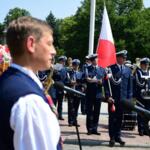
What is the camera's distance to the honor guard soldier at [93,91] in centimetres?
1180

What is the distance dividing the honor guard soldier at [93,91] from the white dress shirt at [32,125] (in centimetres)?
944

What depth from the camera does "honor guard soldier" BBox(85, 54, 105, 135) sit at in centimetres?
1180

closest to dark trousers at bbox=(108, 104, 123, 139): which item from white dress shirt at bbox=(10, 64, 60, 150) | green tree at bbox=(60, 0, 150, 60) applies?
white dress shirt at bbox=(10, 64, 60, 150)

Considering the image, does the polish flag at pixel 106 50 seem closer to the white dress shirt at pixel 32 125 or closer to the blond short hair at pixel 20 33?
the blond short hair at pixel 20 33

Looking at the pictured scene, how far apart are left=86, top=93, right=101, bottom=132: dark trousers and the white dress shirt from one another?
9.49 metres

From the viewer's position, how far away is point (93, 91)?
39.0ft

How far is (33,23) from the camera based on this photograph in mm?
2521

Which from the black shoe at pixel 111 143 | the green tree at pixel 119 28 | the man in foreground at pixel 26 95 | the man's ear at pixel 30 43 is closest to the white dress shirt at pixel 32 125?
the man in foreground at pixel 26 95

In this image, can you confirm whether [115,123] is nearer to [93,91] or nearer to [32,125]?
[93,91]

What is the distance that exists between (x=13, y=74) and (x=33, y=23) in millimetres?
272

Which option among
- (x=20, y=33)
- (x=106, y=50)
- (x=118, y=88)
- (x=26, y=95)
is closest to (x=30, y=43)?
(x=20, y=33)

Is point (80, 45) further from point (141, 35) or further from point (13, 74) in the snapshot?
point (13, 74)

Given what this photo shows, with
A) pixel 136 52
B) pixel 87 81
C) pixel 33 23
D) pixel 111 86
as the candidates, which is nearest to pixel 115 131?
pixel 111 86

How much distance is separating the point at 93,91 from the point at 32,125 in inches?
379
